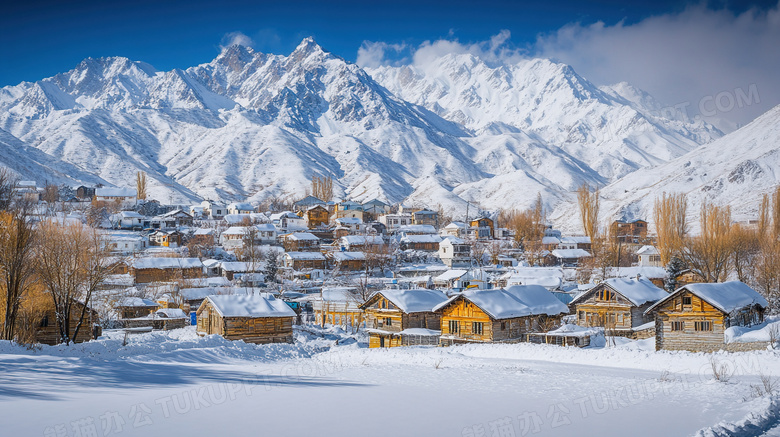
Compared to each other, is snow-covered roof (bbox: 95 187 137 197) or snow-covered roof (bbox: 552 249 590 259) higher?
snow-covered roof (bbox: 95 187 137 197)

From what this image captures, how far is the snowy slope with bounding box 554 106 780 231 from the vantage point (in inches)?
4877

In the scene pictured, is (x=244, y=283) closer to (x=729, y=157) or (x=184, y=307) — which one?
(x=184, y=307)

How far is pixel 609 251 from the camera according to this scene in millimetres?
87188

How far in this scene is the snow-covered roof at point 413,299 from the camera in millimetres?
42844

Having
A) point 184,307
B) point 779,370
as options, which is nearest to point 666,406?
point 779,370

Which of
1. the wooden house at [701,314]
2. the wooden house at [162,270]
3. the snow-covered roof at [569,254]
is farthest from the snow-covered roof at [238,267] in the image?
the wooden house at [701,314]

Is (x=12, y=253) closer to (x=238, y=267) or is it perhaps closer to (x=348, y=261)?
(x=238, y=267)

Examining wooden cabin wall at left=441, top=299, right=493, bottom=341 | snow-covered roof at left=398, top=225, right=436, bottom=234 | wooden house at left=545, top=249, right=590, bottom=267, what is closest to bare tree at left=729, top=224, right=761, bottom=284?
wooden house at left=545, top=249, right=590, bottom=267

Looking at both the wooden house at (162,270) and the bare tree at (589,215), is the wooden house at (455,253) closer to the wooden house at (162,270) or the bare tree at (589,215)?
the bare tree at (589,215)

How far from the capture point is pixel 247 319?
4056cm

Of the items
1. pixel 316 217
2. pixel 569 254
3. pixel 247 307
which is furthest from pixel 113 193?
pixel 247 307

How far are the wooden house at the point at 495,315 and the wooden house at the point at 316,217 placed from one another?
251ft

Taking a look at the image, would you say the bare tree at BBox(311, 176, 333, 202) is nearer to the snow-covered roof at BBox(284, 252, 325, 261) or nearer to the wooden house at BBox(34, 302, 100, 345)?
the snow-covered roof at BBox(284, 252, 325, 261)

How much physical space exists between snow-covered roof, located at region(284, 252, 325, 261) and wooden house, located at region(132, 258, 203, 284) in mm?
12809
